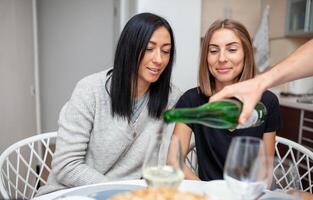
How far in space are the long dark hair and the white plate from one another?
22.1 inches

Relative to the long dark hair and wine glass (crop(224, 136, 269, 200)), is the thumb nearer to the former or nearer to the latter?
wine glass (crop(224, 136, 269, 200))

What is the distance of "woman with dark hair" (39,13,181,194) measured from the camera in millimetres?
1089

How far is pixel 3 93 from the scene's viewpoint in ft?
5.99

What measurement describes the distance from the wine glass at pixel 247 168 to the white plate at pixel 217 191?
32mm

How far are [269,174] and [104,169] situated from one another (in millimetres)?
718

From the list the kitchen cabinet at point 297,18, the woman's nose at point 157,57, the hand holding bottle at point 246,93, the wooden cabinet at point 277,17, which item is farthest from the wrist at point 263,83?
the wooden cabinet at point 277,17

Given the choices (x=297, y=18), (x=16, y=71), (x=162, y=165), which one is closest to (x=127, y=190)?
(x=162, y=165)

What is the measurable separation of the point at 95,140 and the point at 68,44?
236cm

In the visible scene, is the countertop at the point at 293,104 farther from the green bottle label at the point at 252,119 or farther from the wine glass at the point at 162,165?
the wine glass at the point at 162,165

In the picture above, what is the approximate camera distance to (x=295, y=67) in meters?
0.84

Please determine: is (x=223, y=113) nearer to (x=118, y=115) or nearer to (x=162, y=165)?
(x=162, y=165)

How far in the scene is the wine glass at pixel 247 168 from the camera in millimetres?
542

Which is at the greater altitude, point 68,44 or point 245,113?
point 68,44

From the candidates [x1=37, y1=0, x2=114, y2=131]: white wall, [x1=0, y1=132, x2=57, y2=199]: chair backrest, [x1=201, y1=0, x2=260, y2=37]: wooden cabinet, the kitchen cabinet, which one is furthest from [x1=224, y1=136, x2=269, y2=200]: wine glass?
[x1=37, y1=0, x2=114, y2=131]: white wall
